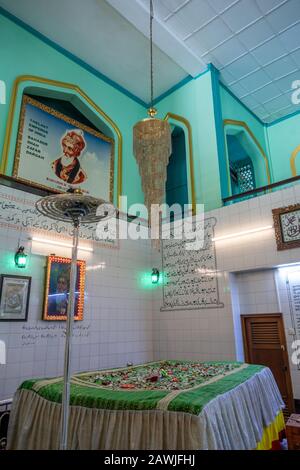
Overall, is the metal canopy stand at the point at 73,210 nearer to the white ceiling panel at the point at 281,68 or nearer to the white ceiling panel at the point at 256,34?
the white ceiling panel at the point at 256,34

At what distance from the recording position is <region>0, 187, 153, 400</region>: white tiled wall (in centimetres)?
402

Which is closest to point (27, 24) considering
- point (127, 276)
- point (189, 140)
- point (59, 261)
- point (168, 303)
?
point (189, 140)

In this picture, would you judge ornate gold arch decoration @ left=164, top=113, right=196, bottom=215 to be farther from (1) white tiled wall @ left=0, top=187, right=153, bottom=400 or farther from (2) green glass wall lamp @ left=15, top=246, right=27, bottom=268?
(2) green glass wall lamp @ left=15, top=246, right=27, bottom=268

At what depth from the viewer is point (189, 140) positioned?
648 cm

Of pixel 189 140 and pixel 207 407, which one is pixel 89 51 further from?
pixel 207 407

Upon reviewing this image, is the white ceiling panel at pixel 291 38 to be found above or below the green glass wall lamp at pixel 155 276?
above

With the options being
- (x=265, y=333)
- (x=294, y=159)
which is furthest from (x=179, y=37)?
(x=265, y=333)

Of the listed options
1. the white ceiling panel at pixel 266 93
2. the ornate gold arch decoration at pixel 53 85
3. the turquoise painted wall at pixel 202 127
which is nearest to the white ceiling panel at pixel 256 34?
the turquoise painted wall at pixel 202 127

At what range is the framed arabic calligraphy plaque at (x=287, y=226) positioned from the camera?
14.9ft

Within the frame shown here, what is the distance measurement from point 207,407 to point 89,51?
20.2 feet

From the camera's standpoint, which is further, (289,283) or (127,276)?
(127,276)

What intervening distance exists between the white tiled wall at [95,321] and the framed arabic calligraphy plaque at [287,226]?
8.54 ft

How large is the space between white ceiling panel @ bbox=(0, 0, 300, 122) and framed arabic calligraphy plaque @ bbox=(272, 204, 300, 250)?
11.6 feet

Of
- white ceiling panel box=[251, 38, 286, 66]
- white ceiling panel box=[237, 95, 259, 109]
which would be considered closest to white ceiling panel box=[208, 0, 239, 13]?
white ceiling panel box=[251, 38, 286, 66]
